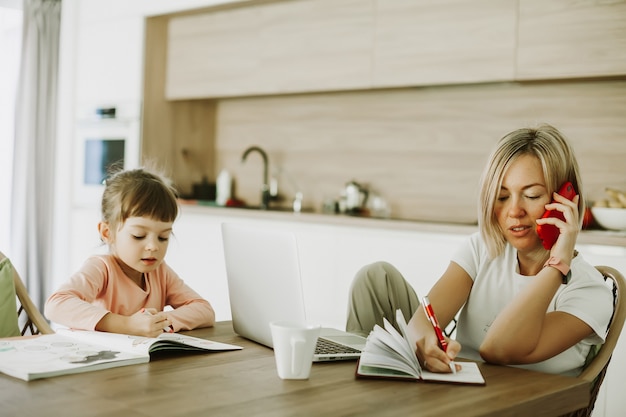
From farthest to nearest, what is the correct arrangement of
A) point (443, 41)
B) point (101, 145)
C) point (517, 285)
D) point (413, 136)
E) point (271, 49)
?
point (101, 145) < point (271, 49) < point (413, 136) < point (443, 41) < point (517, 285)

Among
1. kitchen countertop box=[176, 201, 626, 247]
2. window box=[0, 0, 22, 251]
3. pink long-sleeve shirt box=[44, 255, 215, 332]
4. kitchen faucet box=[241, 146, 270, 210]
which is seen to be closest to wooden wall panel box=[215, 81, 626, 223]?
kitchen faucet box=[241, 146, 270, 210]

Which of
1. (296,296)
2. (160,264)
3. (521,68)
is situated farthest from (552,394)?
(521,68)

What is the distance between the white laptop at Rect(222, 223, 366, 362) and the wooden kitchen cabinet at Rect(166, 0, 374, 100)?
90.5 inches

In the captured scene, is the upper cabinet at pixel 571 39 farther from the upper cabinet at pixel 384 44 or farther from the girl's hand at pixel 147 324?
the girl's hand at pixel 147 324

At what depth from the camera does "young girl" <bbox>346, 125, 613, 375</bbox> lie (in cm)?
162

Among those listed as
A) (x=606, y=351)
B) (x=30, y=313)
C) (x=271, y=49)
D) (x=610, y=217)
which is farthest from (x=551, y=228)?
(x=271, y=49)

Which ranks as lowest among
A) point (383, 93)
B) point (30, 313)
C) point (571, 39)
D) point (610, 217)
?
point (30, 313)

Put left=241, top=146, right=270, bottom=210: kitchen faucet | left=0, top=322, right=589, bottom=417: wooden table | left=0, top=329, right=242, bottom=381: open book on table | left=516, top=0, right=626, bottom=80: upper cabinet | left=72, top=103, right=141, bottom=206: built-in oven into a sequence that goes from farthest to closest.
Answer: left=72, top=103, right=141, bottom=206: built-in oven
left=241, top=146, right=270, bottom=210: kitchen faucet
left=516, top=0, right=626, bottom=80: upper cabinet
left=0, top=329, right=242, bottom=381: open book on table
left=0, top=322, right=589, bottom=417: wooden table

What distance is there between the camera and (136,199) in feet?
6.47

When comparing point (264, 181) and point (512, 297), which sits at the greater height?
point (264, 181)

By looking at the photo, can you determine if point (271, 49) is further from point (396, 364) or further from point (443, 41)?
point (396, 364)

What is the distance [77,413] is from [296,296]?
0.53 m

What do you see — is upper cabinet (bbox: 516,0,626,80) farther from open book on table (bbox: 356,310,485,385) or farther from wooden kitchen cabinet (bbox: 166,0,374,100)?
open book on table (bbox: 356,310,485,385)

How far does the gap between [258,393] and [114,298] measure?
861 mm
